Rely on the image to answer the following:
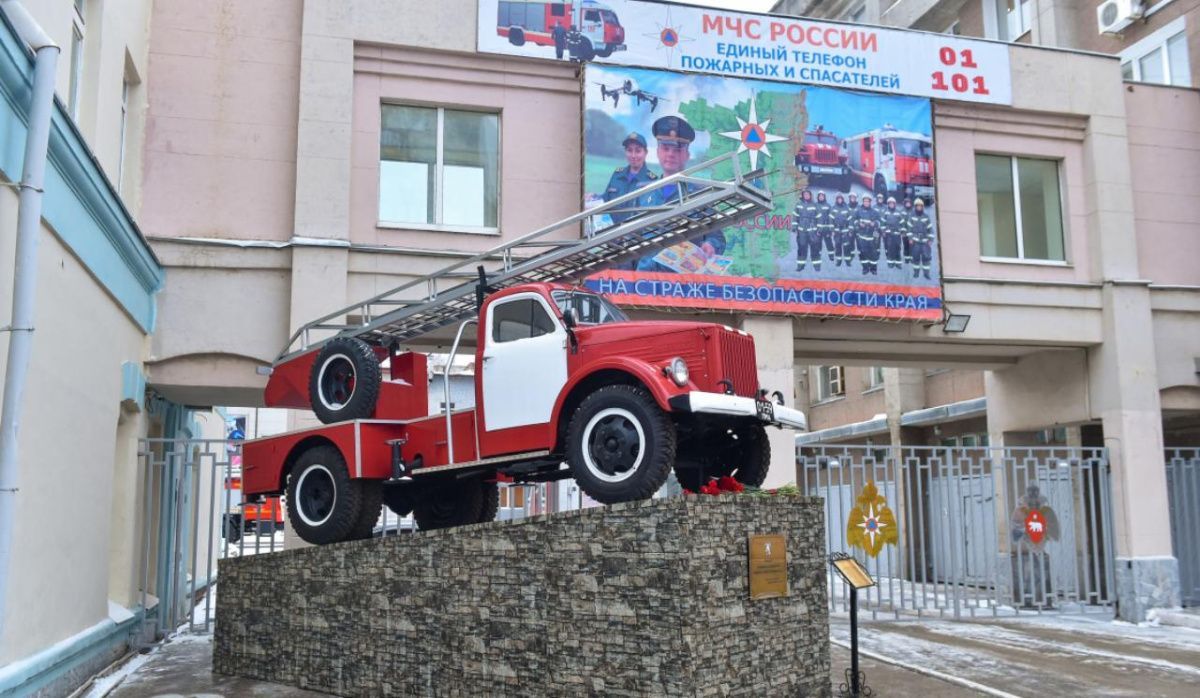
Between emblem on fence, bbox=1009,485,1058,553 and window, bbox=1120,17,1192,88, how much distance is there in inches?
306

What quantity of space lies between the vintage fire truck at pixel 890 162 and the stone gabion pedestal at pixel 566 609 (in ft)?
25.8

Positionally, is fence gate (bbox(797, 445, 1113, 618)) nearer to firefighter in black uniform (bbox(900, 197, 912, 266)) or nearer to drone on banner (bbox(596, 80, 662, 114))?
firefighter in black uniform (bbox(900, 197, 912, 266))

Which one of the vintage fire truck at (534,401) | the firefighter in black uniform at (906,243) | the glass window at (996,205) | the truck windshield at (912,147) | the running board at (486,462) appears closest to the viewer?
the vintage fire truck at (534,401)

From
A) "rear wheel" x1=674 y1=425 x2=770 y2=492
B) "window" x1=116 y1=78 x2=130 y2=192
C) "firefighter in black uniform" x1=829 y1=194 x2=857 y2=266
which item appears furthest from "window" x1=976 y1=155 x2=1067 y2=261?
"window" x1=116 y1=78 x2=130 y2=192

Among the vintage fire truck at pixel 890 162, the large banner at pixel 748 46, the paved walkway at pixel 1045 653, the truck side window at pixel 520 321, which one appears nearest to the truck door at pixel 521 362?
the truck side window at pixel 520 321

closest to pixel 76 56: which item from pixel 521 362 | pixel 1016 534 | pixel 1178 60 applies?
pixel 521 362

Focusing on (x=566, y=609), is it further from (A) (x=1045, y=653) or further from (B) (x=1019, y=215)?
(B) (x=1019, y=215)

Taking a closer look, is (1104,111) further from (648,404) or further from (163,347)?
(163,347)

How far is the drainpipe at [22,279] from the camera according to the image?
716 centimetres

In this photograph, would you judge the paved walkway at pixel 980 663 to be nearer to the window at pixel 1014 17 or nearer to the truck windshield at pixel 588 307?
the truck windshield at pixel 588 307

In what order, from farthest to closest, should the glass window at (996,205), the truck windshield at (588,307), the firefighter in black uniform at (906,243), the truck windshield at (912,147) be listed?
the glass window at (996,205) → the truck windshield at (912,147) → the firefighter in black uniform at (906,243) → the truck windshield at (588,307)

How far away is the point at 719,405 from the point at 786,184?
7921mm

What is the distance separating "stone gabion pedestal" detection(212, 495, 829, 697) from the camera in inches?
292

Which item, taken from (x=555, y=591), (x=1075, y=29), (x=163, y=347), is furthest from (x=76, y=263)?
(x=1075, y=29)
